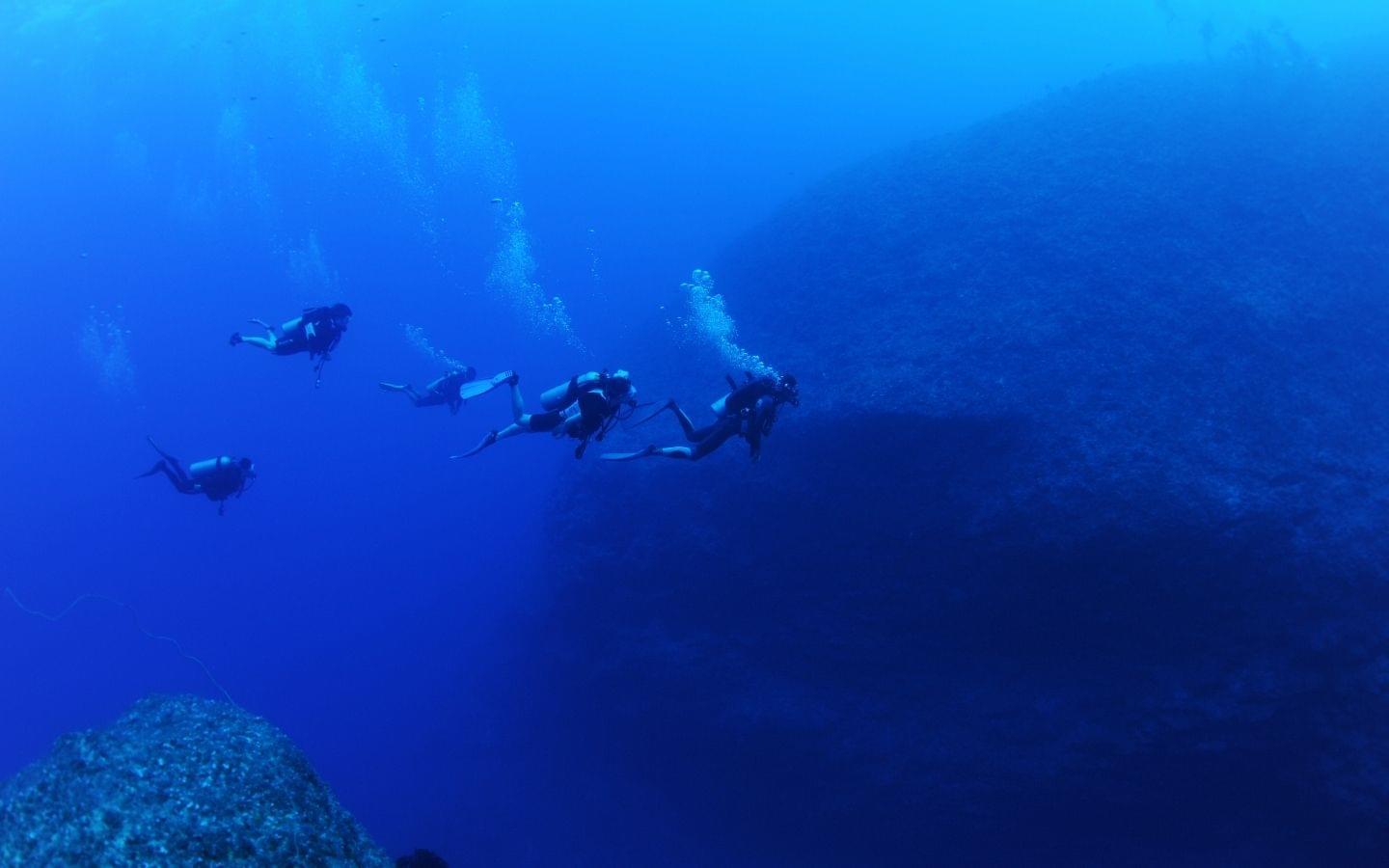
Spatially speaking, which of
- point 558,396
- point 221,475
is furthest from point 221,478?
point 558,396

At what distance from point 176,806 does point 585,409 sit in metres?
5.32

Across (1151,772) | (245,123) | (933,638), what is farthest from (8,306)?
(1151,772)

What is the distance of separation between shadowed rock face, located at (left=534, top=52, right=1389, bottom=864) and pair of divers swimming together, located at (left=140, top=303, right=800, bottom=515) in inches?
155

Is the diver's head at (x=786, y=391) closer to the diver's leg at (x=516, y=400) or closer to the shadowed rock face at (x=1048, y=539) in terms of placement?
the shadowed rock face at (x=1048, y=539)

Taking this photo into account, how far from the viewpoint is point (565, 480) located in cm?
2036

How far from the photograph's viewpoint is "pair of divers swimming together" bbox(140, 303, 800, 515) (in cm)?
912

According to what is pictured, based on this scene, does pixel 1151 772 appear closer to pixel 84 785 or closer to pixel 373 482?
pixel 84 785

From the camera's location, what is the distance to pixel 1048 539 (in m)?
10.7

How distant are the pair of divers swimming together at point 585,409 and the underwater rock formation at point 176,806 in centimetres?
435

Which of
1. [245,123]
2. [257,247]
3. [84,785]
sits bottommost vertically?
[84,785]

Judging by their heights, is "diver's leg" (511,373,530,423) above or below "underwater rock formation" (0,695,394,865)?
above

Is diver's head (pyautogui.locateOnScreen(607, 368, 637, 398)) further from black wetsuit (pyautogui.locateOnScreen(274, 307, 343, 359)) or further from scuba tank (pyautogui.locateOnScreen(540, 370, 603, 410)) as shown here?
black wetsuit (pyautogui.locateOnScreen(274, 307, 343, 359))

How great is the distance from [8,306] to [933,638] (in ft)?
219

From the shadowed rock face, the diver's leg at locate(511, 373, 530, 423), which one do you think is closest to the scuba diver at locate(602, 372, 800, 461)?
the diver's leg at locate(511, 373, 530, 423)
